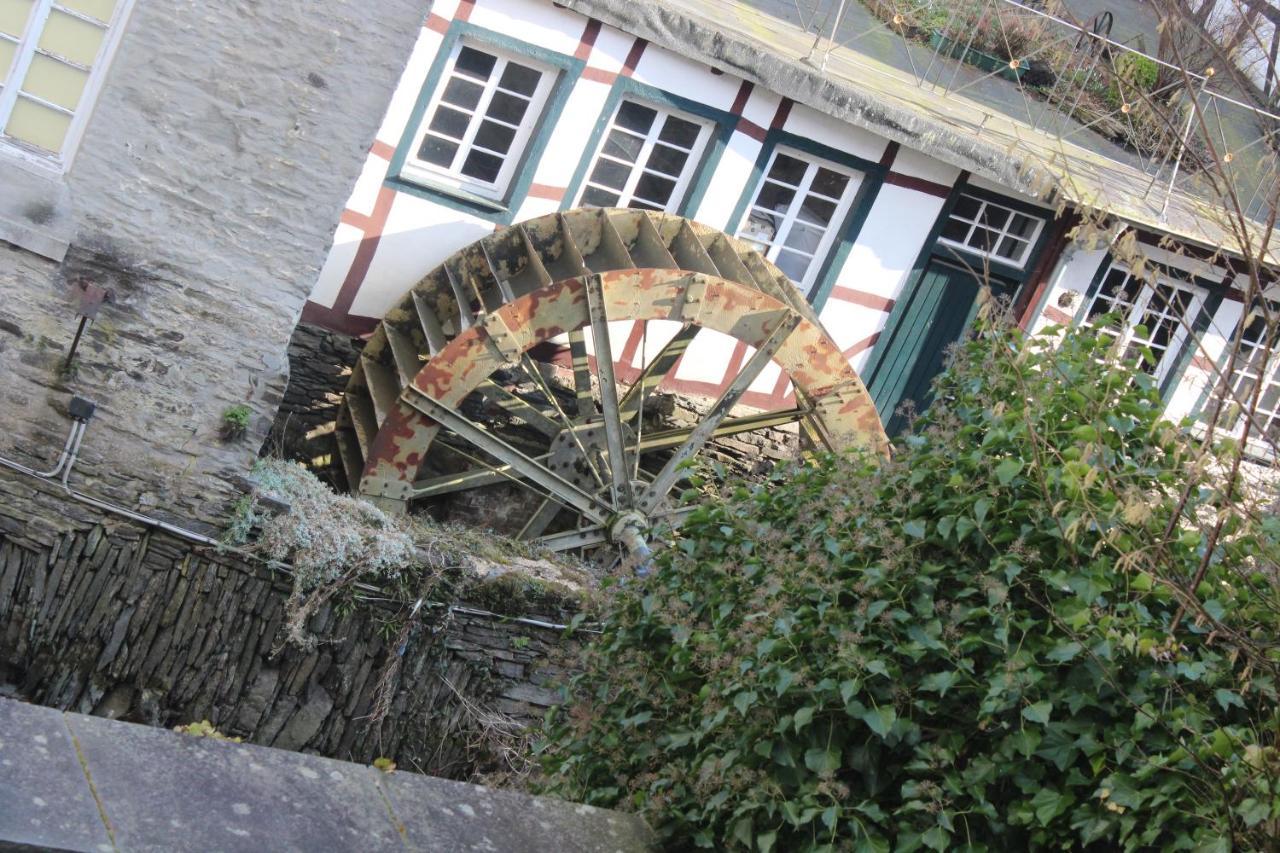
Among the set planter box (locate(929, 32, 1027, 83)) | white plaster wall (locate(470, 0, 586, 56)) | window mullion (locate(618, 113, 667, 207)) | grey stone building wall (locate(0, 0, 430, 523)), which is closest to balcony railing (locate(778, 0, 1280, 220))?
planter box (locate(929, 32, 1027, 83))

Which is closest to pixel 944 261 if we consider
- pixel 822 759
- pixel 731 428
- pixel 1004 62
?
pixel 731 428

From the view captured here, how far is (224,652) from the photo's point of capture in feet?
22.2

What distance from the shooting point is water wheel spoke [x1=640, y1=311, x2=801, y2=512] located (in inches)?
364

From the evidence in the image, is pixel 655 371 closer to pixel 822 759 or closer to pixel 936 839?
pixel 822 759

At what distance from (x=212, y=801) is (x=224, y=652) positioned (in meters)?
4.89

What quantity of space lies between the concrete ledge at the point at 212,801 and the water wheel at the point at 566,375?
6.15 meters

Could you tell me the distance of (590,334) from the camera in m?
10.0

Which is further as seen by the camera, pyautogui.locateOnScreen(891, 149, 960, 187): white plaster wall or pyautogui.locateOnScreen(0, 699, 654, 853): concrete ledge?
pyautogui.locateOnScreen(891, 149, 960, 187): white plaster wall

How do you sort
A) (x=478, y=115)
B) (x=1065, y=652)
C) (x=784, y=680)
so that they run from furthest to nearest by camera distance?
(x=478, y=115) < (x=784, y=680) < (x=1065, y=652)

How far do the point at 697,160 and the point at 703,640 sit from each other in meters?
7.00

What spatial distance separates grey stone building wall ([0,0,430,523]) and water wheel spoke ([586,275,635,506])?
107 inches

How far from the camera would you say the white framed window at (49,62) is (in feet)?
18.9

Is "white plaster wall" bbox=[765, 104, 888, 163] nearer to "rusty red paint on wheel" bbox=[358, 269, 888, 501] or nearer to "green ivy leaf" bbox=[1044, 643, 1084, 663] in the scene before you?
"rusty red paint on wheel" bbox=[358, 269, 888, 501]

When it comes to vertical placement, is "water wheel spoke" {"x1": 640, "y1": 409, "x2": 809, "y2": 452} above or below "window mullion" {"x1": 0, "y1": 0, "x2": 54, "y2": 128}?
below
